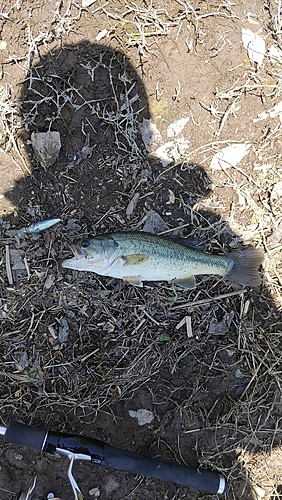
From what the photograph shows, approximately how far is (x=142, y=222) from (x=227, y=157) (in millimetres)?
1073

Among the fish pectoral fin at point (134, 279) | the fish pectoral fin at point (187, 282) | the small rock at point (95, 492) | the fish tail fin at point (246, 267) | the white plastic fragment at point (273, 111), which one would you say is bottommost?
the small rock at point (95, 492)

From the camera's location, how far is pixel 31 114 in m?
3.99

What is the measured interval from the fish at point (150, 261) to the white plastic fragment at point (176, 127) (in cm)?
113

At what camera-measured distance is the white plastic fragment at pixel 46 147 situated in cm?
396

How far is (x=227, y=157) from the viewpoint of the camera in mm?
4066

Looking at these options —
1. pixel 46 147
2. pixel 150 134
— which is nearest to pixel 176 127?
pixel 150 134

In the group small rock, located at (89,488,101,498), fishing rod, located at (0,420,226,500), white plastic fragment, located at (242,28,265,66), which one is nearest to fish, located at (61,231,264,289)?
fishing rod, located at (0,420,226,500)

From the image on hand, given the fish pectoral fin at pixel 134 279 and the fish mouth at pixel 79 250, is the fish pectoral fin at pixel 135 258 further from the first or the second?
the fish mouth at pixel 79 250

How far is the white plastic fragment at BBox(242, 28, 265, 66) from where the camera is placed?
4.06 m

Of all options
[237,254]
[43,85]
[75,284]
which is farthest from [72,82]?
[237,254]

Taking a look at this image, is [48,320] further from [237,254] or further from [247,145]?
[247,145]

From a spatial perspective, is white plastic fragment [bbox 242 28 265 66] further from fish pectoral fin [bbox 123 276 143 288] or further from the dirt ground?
fish pectoral fin [bbox 123 276 143 288]

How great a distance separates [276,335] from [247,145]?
1.92m

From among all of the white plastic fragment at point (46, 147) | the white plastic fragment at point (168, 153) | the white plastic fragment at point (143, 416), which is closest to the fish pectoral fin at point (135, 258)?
the white plastic fragment at point (168, 153)
